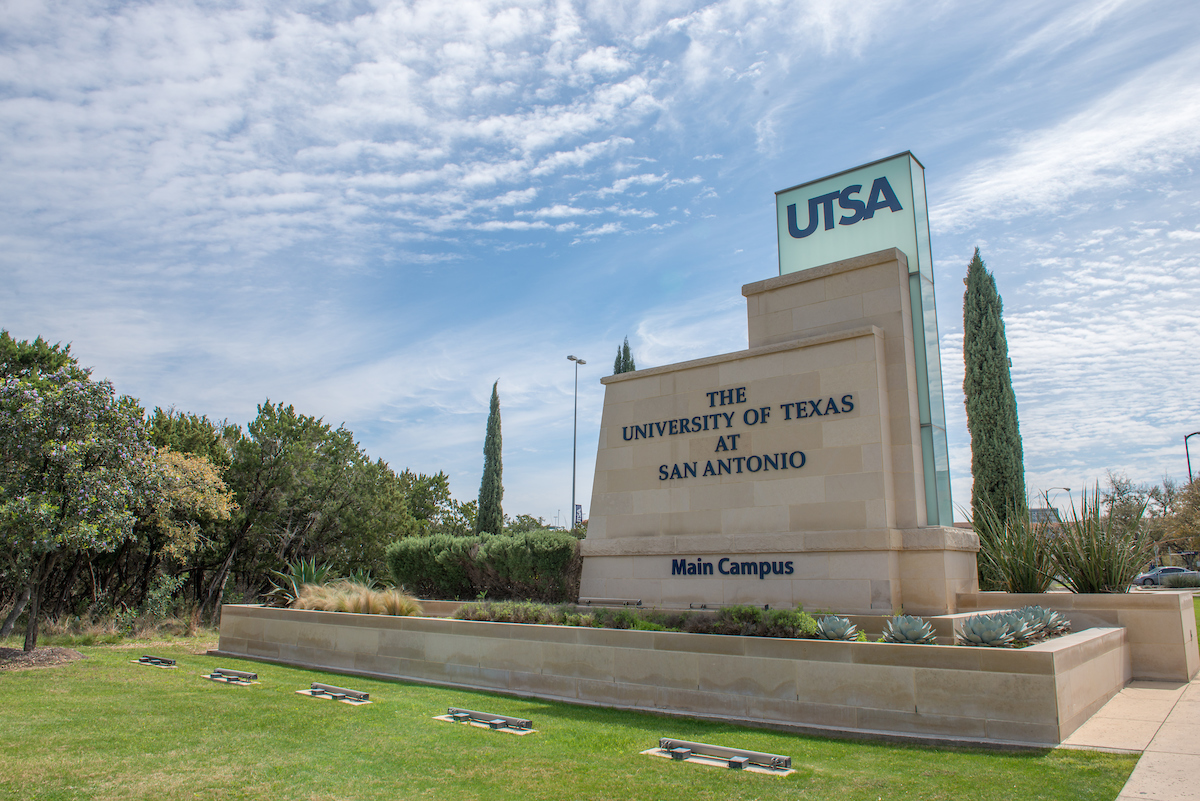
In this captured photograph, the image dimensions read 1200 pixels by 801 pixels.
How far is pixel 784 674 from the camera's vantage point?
28.0 feet

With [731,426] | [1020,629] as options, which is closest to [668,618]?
[731,426]

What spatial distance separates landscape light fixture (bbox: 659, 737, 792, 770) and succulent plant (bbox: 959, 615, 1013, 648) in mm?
2797

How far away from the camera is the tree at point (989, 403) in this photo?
19.1 metres

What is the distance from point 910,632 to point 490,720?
4952mm

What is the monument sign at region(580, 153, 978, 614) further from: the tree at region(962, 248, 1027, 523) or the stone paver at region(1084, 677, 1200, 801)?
the tree at region(962, 248, 1027, 523)

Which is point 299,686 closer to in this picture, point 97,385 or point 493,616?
point 493,616

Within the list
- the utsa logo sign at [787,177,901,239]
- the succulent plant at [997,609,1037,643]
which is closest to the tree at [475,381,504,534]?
the utsa logo sign at [787,177,901,239]

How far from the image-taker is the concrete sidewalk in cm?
537

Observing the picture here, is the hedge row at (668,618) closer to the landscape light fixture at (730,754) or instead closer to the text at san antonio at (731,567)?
the text at san antonio at (731,567)

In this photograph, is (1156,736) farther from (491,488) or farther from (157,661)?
(491,488)

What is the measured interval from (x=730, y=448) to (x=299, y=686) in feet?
26.6

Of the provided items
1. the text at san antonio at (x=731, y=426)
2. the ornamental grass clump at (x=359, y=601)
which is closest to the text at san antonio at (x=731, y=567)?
the text at san antonio at (x=731, y=426)

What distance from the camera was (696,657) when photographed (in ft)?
30.3

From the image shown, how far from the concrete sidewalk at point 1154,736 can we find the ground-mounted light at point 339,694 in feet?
26.5
